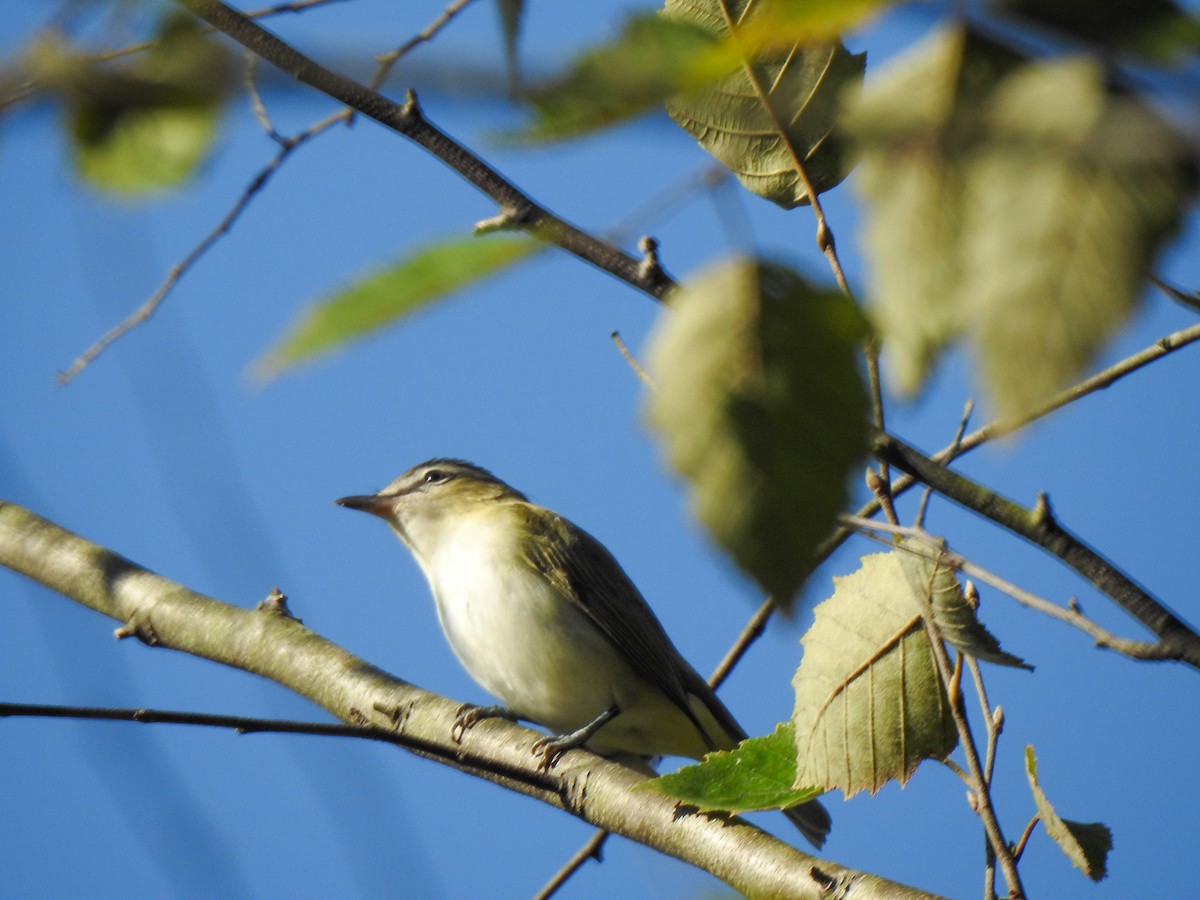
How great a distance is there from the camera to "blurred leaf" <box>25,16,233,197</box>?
0.67 metres

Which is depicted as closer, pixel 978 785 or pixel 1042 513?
pixel 1042 513

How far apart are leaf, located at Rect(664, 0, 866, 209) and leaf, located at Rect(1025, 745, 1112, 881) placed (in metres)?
1.31

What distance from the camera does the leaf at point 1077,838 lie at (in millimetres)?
2182

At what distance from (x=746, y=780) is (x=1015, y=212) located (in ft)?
5.48

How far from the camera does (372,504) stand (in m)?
6.10

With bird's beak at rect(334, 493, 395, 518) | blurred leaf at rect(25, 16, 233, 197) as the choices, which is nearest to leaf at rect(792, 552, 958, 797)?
blurred leaf at rect(25, 16, 233, 197)

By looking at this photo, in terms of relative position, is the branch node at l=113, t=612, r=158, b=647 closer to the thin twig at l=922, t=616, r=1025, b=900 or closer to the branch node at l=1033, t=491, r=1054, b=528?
the thin twig at l=922, t=616, r=1025, b=900

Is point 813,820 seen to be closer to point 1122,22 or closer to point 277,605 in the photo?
point 277,605

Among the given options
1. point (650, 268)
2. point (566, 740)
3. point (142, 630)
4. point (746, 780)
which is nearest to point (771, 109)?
point (650, 268)

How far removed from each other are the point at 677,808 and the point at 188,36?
7.15ft

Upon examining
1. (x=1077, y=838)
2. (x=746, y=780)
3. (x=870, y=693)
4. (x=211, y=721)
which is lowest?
(x=1077, y=838)

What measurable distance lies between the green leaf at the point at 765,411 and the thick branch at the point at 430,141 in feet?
0.95

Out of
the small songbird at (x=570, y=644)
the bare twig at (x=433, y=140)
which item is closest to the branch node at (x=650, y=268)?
the bare twig at (x=433, y=140)

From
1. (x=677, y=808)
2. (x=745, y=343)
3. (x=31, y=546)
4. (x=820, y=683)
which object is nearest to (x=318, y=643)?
(x=31, y=546)
